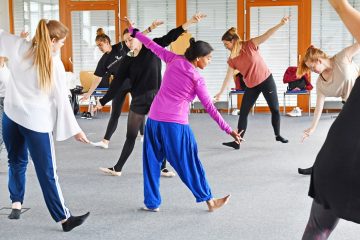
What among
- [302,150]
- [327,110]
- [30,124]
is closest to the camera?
[30,124]

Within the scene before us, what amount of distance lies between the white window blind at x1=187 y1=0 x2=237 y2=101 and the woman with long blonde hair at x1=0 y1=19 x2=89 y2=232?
7.82m

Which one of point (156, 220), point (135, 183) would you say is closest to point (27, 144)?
point (156, 220)

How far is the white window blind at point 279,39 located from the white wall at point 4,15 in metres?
5.33

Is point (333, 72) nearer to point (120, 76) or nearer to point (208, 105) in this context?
point (208, 105)

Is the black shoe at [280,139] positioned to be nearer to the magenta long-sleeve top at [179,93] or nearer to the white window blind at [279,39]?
the magenta long-sleeve top at [179,93]

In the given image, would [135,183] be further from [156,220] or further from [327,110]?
[327,110]

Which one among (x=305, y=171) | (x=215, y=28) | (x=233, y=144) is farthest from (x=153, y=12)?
(x=305, y=171)

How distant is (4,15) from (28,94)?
8915 millimetres

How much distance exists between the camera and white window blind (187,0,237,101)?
1107 centimetres

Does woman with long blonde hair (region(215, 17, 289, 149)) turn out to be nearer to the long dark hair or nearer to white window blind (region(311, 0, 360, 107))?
the long dark hair

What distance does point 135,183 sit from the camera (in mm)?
4949

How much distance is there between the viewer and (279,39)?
10.9 meters

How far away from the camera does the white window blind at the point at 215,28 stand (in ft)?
36.3

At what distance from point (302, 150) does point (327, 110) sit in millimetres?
4300
